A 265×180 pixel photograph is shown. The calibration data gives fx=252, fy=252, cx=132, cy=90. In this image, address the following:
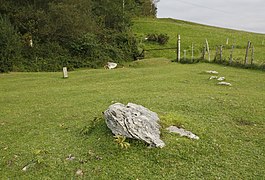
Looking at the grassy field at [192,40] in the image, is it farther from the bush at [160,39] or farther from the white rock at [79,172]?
the white rock at [79,172]

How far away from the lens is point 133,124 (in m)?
5.03

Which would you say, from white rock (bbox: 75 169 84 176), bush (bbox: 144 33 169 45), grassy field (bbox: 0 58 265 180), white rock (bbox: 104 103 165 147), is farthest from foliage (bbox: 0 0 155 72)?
white rock (bbox: 75 169 84 176)

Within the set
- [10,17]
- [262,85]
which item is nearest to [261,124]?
[262,85]

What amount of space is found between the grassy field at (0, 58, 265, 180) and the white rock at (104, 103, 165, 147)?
0.16 meters

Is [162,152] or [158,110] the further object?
[158,110]

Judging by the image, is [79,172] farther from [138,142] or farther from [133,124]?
[133,124]

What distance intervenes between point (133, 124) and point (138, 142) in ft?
1.20

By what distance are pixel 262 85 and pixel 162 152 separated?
8.37 metres

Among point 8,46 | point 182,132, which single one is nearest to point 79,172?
point 182,132

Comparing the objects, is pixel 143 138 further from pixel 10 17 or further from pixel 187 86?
pixel 10 17

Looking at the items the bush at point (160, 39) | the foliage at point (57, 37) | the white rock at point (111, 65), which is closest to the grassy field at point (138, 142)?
the white rock at point (111, 65)

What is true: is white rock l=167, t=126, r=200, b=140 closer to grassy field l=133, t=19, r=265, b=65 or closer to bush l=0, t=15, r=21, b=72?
bush l=0, t=15, r=21, b=72

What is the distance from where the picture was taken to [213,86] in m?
10.9

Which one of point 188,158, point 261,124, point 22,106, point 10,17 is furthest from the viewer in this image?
point 10,17
